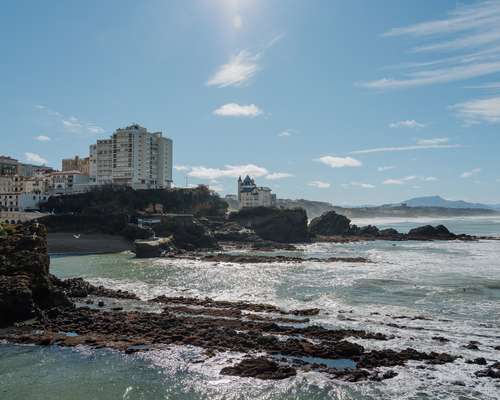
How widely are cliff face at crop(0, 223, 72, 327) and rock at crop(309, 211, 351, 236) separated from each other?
97.7 meters

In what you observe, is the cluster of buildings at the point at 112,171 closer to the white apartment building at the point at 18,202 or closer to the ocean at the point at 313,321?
the white apartment building at the point at 18,202

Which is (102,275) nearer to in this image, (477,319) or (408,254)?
(477,319)

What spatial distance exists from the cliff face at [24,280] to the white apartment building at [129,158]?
7935 cm

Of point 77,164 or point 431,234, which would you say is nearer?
point 431,234

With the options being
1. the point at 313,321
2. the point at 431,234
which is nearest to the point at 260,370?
the point at 313,321

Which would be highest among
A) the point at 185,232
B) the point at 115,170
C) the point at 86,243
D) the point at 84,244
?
the point at 115,170

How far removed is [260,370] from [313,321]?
10.6m

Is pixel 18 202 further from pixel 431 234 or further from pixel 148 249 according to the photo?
pixel 431 234

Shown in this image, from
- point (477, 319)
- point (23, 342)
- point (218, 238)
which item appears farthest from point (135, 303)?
point (218, 238)

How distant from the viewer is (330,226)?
13375 centimetres

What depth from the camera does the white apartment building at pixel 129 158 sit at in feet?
398

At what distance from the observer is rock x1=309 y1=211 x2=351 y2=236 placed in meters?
132

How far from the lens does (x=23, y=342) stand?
90.5 feet

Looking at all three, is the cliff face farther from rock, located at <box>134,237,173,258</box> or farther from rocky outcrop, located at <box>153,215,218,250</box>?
rocky outcrop, located at <box>153,215,218,250</box>
